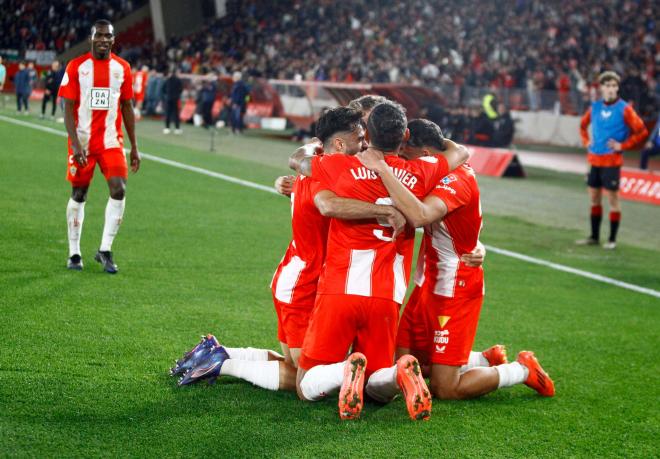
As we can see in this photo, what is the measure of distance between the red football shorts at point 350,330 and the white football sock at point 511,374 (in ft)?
2.90

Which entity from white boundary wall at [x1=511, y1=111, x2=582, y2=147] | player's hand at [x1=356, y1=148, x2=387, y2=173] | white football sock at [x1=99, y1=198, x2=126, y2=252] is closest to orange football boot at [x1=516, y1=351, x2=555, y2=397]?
player's hand at [x1=356, y1=148, x2=387, y2=173]

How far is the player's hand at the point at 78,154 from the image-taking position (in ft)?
27.1

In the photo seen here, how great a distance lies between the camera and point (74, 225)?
8531mm

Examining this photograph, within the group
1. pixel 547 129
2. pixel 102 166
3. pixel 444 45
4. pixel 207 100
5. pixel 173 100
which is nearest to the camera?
pixel 102 166

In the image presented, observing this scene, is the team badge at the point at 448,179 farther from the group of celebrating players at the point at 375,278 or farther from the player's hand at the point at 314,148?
the player's hand at the point at 314,148

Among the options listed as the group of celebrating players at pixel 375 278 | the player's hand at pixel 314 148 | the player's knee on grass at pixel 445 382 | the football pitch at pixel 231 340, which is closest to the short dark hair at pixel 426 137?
the group of celebrating players at pixel 375 278

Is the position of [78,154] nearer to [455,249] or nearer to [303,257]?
[303,257]

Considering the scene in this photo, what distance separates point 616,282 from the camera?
33.2 ft

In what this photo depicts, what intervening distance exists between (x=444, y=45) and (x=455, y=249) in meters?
36.9

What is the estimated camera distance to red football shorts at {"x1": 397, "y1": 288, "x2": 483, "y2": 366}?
544 cm

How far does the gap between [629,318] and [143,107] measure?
29.2 m

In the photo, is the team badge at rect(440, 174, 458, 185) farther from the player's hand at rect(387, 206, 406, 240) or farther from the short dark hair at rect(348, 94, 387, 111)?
the short dark hair at rect(348, 94, 387, 111)

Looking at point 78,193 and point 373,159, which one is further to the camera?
point 78,193

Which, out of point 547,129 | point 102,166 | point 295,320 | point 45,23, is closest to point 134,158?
point 102,166
